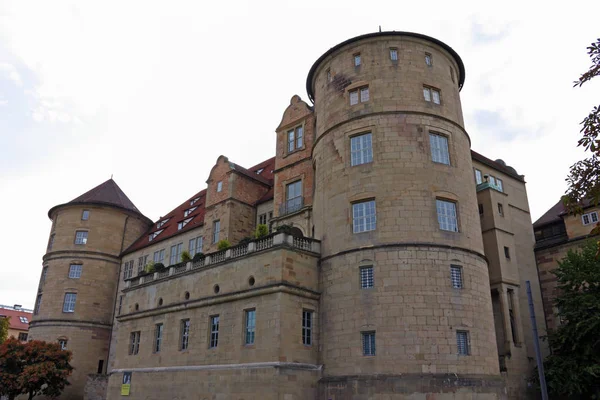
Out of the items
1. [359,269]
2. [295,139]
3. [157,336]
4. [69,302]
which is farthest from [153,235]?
[359,269]

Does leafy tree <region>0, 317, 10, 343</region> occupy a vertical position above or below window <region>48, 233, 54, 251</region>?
below

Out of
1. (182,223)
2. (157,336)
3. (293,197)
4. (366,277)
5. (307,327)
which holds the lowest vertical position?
(307,327)

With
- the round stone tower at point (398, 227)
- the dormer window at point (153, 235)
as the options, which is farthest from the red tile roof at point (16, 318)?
the round stone tower at point (398, 227)

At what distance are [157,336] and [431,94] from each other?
69.6 feet

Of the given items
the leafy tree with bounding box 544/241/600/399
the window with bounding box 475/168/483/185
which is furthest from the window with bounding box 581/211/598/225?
the window with bounding box 475/168/483/185

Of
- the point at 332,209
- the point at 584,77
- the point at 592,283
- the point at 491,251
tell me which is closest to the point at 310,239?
the point at 332,209

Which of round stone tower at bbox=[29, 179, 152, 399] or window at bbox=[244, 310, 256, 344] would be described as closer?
window at bbox=[244, 310, 256, 344]

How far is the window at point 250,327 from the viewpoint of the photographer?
25.3 metres

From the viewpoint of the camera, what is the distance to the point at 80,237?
48.9 metres

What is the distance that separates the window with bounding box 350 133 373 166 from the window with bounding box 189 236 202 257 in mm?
18067

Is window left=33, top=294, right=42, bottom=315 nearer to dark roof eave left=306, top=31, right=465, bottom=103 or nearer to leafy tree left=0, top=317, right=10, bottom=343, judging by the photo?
leafy tree left=0, top=317, right=10, bottom=343

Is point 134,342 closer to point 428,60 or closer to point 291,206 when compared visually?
point 291,206

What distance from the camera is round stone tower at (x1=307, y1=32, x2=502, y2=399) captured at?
22.9 metres

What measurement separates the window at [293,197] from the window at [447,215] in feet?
28.6
